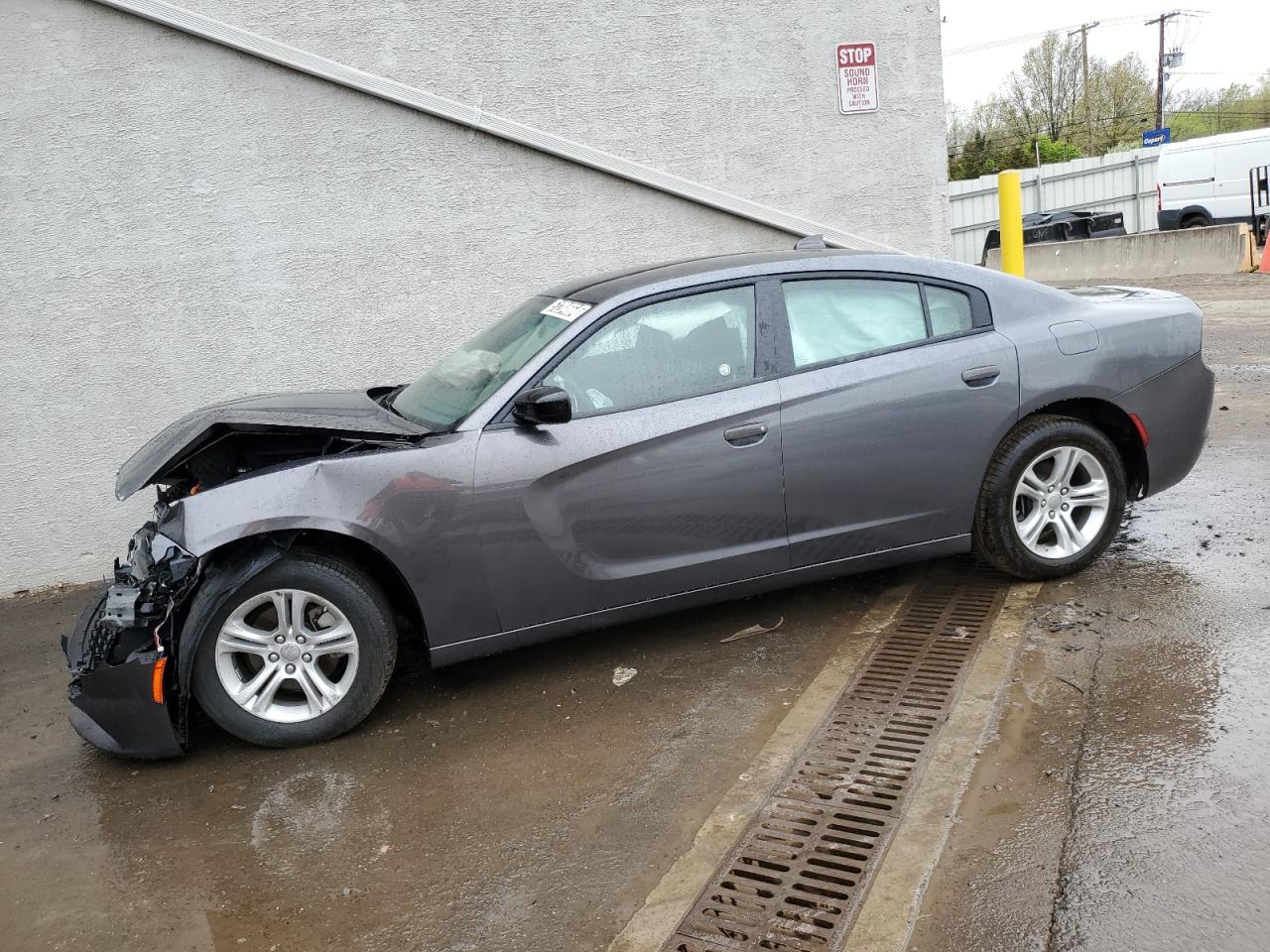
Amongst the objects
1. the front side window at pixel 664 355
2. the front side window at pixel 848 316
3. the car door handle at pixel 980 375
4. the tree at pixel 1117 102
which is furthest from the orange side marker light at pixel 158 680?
the tree at pixel 1117 102

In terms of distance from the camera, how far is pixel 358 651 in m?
4.35

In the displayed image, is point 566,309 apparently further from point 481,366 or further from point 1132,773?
point 1132,773

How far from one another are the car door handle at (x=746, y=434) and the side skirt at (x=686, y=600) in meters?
0.57

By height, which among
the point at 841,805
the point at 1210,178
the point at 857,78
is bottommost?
the point at 841,805

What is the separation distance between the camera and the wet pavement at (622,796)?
Answer: 3105 millimetres

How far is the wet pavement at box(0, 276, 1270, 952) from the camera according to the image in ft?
10.2

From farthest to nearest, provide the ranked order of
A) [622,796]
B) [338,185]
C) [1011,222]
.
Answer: [1011,222]
[338,185]
[622,796]

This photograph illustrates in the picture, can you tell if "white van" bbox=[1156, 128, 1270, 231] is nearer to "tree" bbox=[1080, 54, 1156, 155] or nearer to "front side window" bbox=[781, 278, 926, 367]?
"front side window" bbox=[781, 278, 926, 367]

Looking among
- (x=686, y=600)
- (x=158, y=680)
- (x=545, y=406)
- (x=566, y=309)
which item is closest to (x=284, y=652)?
(x=158, y=680)

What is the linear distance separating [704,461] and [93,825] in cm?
256

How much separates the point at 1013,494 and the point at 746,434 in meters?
1.27

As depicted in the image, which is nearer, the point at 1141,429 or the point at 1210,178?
the point at 1141,429

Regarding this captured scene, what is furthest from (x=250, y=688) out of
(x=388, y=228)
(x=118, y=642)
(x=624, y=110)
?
(x=624, y=110)

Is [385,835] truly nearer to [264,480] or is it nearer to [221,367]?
[264,480]
